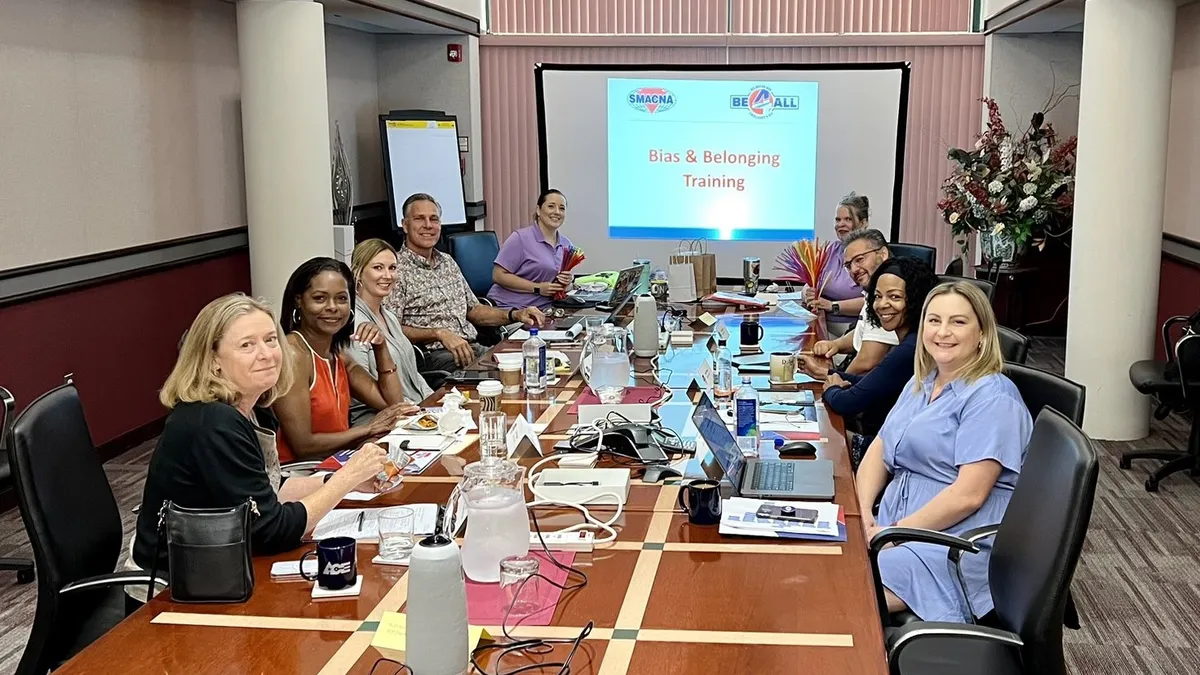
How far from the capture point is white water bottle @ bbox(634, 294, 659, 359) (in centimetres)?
466

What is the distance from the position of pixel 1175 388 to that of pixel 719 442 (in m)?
3.04

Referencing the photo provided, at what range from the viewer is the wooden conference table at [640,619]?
1974 mm

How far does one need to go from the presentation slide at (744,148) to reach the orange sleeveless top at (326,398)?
4.71 metres

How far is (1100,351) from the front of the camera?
602 centimetres

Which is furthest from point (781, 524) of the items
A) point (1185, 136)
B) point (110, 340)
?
point (1185, 136)

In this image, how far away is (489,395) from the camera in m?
3.70

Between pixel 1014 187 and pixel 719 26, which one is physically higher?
pixel 719 26

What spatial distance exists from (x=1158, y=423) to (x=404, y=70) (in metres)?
5.70

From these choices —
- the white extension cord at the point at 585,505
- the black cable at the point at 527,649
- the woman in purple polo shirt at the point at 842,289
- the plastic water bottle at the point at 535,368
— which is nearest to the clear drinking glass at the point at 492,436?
the white extension cord at the point at 585,505

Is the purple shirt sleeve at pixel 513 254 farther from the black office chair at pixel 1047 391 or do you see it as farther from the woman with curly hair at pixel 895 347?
the black office chair at pixel 1047 391

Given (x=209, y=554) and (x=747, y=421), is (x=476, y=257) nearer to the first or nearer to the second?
(x=747, y=421)

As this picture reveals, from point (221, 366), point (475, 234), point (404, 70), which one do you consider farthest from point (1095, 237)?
point (404, 70)

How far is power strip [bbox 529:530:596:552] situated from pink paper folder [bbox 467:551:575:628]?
0.06 metres

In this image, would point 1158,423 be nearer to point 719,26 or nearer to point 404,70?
point 719,26
